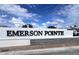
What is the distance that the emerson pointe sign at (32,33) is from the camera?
4770 mm

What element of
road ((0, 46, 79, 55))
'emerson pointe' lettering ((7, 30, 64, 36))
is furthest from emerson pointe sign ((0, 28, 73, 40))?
road ((0, 46, 79, 55))

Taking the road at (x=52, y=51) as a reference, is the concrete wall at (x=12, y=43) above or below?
above

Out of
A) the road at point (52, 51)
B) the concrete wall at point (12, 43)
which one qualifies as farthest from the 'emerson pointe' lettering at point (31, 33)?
the road at point (52, 51)

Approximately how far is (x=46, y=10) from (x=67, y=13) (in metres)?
0.31

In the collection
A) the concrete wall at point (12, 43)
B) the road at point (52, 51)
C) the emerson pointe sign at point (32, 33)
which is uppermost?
the emerson pointe sign at point (32, 33)

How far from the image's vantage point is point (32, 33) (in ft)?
15.7

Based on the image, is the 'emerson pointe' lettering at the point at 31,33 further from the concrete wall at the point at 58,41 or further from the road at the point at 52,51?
the road at the point at 52,51

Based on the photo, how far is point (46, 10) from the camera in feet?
15.6

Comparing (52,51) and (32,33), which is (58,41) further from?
(32,33)

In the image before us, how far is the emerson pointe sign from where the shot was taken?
4.77 meters

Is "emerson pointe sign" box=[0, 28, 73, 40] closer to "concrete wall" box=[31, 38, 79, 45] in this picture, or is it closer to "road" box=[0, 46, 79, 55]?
"concrete wall" box=[31, 38, 79, 45]

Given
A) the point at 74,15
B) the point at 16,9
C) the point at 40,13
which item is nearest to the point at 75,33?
the point at 74,15
